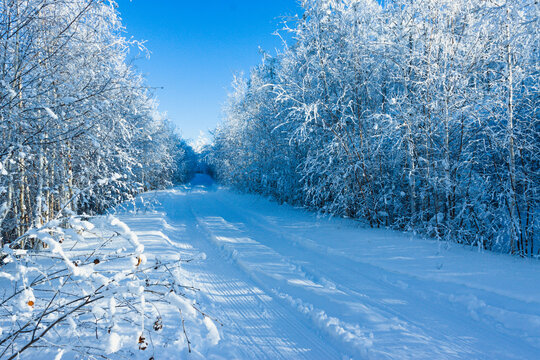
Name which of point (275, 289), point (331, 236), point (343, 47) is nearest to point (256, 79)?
point (343, 47)

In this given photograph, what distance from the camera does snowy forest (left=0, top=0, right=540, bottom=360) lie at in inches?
109

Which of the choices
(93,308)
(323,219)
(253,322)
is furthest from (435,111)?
(93,308)

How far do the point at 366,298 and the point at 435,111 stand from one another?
5.44m

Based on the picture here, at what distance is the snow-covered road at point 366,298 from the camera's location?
10.2 feet

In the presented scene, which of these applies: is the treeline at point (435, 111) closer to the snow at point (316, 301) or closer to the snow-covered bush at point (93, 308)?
the snow at point (316, 301)

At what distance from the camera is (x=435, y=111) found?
7223 millimetres

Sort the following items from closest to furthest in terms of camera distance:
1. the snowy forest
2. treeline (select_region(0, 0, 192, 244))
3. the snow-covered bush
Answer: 1. the snow-covered bush
2. the snowy forest
3. treeline (select_region(0, 0, 192, 244))

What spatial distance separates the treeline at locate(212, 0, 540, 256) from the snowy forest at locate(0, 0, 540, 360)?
62 mm

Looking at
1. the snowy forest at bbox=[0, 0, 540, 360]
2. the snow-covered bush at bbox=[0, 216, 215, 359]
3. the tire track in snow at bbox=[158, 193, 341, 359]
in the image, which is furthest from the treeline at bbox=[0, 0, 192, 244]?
the tire track in snow at bbox=[158, 193, 341, 359]

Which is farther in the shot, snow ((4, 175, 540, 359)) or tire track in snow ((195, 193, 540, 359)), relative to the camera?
tire track in snow ((195, 193, 540, 359))

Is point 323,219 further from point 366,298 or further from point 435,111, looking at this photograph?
point 366,298

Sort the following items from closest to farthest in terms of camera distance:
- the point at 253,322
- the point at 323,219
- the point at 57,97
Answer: the point at 253,322
the point at 57,97
the point at 323,219

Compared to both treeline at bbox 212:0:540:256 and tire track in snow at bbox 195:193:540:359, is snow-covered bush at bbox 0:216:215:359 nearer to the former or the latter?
tire track in snow at bbox 195:193:540:359

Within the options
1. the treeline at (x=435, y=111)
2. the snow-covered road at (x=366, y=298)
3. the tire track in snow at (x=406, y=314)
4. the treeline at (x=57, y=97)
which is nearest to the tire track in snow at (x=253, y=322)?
the snow-covered road at (x=366, y=298)
